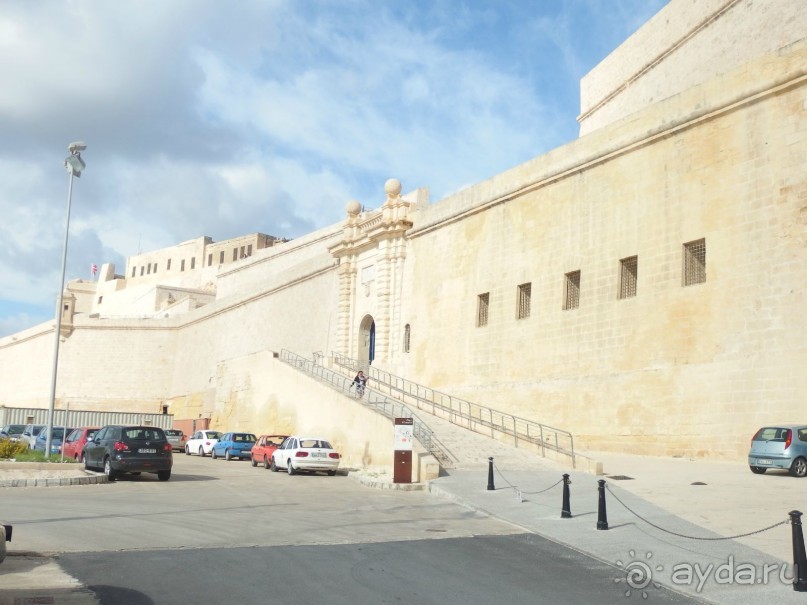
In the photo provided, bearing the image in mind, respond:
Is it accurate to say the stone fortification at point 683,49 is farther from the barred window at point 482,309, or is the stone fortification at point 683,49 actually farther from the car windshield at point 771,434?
the car windshield at point 771,434

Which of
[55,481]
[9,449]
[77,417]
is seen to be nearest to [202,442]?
[9,449]

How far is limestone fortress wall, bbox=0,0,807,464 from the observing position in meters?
19.2

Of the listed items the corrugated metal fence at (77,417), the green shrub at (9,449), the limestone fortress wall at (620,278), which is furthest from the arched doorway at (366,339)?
the green shrub at (9,449)

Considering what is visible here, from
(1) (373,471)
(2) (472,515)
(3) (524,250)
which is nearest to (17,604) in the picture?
(2) (472,515)

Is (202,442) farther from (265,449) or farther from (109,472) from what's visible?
(109,472)

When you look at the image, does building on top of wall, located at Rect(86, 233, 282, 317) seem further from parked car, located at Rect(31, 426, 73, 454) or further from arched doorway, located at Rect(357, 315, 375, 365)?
parked car, located at Rect(31, 426, 73, 454)

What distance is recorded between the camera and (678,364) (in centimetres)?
2109

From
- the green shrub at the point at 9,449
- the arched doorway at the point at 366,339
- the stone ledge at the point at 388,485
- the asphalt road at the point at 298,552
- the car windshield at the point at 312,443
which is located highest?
the arched doorway at the point at 366,339

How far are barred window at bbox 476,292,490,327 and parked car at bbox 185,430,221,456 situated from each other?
1131 centimetres

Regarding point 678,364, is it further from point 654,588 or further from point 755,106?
point 654,588

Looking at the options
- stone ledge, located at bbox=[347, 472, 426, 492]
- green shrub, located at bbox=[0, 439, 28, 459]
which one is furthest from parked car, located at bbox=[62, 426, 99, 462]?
stone ledge, located at bbox=[347, 472, 426, 492]

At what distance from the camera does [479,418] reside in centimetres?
2738

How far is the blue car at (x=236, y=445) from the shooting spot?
1171 inches

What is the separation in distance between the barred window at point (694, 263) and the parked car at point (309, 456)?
10.6m
